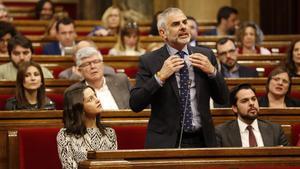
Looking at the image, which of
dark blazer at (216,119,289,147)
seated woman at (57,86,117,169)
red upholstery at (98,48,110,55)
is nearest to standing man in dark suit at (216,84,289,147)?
dark blazer at (216,119,289,147)

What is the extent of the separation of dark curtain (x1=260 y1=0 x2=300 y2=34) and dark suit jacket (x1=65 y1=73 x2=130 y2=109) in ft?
17.9

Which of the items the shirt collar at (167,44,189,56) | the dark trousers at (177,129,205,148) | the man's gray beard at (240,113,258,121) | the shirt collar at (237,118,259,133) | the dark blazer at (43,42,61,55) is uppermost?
the shirt collar at (167,44,189,56)

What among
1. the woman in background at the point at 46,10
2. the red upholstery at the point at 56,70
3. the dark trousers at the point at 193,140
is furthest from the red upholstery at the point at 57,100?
the woman in background at the point at 46,10

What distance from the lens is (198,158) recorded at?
4.73 meters

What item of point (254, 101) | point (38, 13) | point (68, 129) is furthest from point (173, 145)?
point (38, 13)

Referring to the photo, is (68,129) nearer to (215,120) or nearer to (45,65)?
(215,120)

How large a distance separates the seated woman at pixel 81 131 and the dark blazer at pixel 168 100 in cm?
53

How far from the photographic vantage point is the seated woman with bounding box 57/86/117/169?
5.66 metres

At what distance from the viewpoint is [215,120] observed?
646 centimetres

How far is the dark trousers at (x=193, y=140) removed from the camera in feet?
17.2

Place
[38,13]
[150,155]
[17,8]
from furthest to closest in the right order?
1. [17,8]
2. [38,13]
3. [150,155]

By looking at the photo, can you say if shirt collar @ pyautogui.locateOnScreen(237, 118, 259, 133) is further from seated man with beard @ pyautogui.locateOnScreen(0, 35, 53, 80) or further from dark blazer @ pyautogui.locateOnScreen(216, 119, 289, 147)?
seated man with beard @ pyautogui.locateOnScreen(0, 35, 53, 80)

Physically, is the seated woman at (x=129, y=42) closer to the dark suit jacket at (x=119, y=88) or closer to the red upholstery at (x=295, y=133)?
the dark suit jacket at (x=119, y=88)

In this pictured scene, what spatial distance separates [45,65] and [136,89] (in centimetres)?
350
